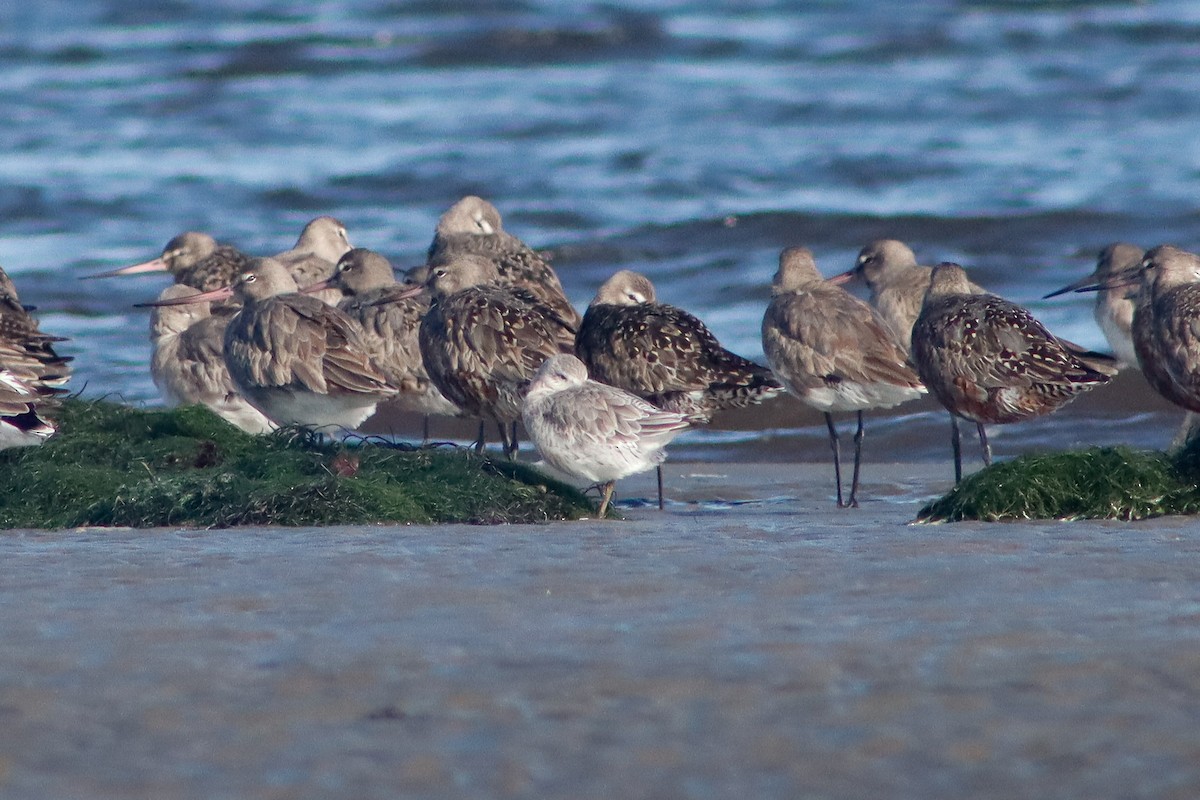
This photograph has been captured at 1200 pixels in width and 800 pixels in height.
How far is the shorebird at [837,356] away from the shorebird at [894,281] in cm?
149

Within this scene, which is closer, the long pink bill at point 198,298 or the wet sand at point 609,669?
the wet sand at point 609,669

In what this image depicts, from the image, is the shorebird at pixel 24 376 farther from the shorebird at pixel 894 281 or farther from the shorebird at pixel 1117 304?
the shorebird at pixel 1117 304

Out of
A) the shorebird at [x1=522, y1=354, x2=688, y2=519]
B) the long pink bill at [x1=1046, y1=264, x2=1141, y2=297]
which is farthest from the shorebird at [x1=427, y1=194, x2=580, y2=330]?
the shorebird at [x1=522, y1=354, x2=688, y2=519]

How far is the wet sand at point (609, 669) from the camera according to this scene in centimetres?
313

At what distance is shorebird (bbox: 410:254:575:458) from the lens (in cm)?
831


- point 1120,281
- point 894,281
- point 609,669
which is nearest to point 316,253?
point 894,281

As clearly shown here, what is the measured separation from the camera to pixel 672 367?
26.7 feet

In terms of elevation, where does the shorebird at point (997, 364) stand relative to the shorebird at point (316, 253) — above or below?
below

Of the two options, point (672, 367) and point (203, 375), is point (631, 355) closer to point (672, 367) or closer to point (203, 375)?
point (672, 367)

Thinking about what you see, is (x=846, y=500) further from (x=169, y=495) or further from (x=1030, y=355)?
(x=169, y=495)

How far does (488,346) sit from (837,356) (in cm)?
150

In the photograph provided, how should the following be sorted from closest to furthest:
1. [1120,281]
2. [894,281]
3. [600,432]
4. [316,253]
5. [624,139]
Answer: [600,432], [1120,281], [894,281], [316,253], [624,139]

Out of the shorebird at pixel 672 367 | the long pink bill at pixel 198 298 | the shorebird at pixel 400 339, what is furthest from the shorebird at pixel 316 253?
the shorebird at pixel 672 367

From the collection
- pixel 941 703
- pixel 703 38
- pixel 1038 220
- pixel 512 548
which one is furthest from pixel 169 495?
pixel 703 38
